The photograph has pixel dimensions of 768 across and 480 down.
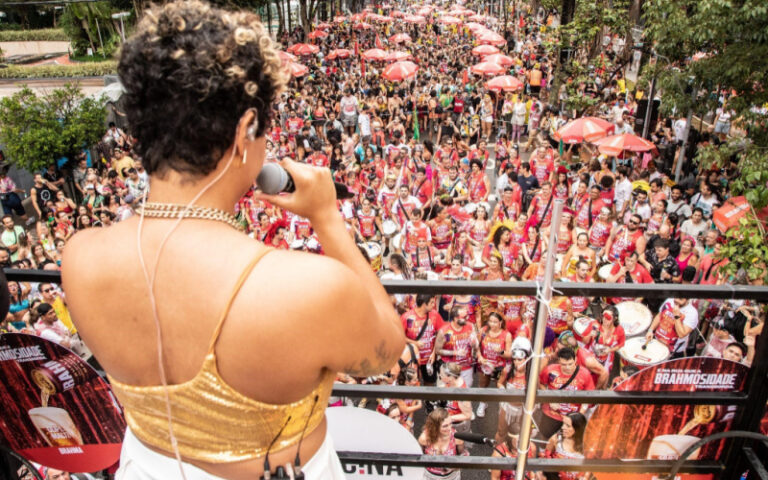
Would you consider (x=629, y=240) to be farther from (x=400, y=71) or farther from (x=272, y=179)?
(x=400, y=71)

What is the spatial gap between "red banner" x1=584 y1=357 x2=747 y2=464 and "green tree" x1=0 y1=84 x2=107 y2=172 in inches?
568

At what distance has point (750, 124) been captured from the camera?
7977 mm

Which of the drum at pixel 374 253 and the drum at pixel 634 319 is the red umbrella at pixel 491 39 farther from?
the drum at pixel 634 319

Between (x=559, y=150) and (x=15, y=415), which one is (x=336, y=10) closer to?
(x=559, y=150)

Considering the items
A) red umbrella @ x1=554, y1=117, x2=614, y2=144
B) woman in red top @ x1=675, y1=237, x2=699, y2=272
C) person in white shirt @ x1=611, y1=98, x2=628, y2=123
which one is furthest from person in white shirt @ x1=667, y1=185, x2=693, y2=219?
person in white shirt @ x1=611, y1=98, x2=628, y2=123

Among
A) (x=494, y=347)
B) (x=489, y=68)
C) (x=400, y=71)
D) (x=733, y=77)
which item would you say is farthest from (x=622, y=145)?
(x=400, y=71)

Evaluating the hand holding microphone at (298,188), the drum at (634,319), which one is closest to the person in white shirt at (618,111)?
the drum at (634,319)

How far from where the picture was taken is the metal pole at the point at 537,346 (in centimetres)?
176

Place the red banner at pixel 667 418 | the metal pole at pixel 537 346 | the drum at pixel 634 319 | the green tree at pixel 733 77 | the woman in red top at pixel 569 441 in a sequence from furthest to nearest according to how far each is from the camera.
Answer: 1. the drum at pixel 634 319
2. the green tree at pixel 733 77
3. the woman in red top at pixel 569 441
4. the red banner at pixel 667 418
5. the metal pole at pixel 537 346

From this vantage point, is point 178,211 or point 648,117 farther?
point 648,117

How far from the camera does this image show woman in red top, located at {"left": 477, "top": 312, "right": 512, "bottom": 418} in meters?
6.55

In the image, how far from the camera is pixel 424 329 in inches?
261

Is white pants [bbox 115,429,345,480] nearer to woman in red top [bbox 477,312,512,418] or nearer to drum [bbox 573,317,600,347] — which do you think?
woman in red top [bbox 477,312,512,418]

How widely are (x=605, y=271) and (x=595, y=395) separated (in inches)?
255
